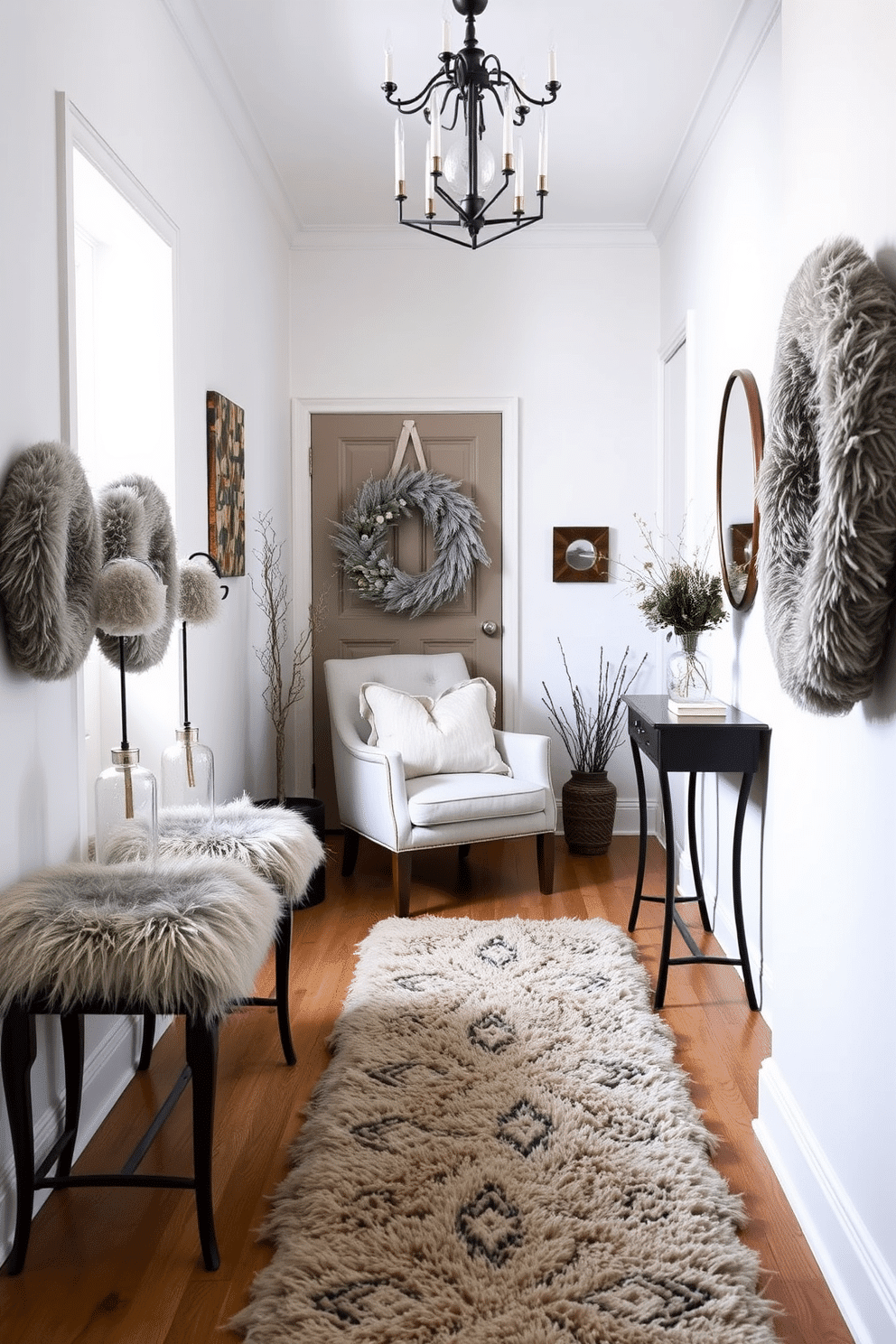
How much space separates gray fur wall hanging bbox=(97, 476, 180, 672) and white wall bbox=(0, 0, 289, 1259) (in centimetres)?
19

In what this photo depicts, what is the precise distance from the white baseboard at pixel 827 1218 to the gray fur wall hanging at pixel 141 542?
1581 mm

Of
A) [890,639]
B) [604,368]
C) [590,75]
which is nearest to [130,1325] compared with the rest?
[890,639]

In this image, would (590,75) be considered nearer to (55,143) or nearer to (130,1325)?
(55,143)

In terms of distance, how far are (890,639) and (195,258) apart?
239 cm

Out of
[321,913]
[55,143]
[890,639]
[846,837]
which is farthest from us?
[321,913]

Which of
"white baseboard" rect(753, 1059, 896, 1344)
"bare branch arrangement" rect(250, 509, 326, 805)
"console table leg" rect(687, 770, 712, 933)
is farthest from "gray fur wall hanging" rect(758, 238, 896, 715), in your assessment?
"bare branch arrangement" rect(250, 509, 326, 805)

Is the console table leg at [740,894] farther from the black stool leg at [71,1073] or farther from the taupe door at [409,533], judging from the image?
the taupe door at [409,533]

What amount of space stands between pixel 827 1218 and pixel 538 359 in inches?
152

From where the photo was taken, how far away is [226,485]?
3451 mm

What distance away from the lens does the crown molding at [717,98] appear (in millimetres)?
2869

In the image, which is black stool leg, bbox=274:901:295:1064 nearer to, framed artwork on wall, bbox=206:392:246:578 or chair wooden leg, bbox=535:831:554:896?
framed artwork on wall, bbox=206:392:246:578

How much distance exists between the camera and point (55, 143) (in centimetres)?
202

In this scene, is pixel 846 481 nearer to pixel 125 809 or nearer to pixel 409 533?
pixel 125 809

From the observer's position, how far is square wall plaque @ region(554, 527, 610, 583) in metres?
4.79
